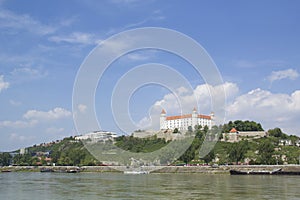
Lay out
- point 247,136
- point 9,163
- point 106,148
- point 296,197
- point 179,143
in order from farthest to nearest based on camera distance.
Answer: point 9,163, point 106,148, point 247,136, point 179,143, point 296,197

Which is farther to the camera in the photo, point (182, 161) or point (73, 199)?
point (182, 161)

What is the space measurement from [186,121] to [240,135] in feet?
57.2

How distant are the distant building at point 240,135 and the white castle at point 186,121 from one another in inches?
577

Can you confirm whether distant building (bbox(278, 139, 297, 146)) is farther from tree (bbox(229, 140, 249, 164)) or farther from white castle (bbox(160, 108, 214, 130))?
white castle (bbox(160, 108, 214, 130))

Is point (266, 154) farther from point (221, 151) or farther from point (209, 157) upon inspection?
point (221, 151)

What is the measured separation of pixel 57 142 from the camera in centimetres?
9712

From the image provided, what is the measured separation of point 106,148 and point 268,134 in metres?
24.5

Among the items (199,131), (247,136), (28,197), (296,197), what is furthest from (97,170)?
(296,197)

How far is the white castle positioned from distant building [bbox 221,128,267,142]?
14.7 m

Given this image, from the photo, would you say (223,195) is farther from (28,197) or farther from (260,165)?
(260,165)

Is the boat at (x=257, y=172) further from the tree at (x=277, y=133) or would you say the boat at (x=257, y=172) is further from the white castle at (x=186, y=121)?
the white castle at (x=186, y=121)

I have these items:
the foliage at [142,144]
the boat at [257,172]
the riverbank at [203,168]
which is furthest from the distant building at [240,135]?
the boat at [257,172]

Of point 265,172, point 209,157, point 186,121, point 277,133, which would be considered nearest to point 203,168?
point 209,157

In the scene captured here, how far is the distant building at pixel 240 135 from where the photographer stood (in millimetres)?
56400
